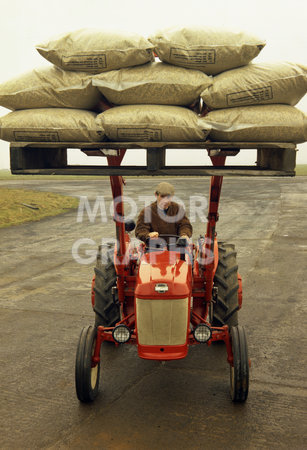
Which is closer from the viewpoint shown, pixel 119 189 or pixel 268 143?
pixel 268 143

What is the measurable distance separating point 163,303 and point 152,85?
194 cm

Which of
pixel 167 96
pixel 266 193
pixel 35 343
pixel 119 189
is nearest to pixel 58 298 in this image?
pixel 35 343

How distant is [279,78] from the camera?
13.3 ft

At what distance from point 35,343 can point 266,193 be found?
23281 mm

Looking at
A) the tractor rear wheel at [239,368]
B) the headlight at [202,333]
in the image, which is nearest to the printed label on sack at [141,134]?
the headlight at [202,333]

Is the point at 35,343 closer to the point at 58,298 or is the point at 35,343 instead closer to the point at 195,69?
the point at 58,298

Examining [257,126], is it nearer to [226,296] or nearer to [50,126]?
[50,126]

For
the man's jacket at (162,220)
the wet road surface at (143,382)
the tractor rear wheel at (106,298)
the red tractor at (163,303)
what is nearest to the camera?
the wet road surface at (143,382)

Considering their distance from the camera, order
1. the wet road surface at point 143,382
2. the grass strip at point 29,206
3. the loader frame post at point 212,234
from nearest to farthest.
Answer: the wet road surface at point 143,382 < the loader frame post at point 212,234 < the grass strip at point 29,206

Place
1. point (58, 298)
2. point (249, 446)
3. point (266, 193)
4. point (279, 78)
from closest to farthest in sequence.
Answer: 1. point (249, 446)
2. point (279, 78)
3. point (58, 298)
4. point (266, 193)

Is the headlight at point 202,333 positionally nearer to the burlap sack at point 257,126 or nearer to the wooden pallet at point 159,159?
the wooden pallet at point 159,159

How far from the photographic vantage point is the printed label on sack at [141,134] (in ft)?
12.7

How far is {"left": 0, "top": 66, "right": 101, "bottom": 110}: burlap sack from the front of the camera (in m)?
4.07

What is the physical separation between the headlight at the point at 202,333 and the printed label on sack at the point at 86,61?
2.51 meters
